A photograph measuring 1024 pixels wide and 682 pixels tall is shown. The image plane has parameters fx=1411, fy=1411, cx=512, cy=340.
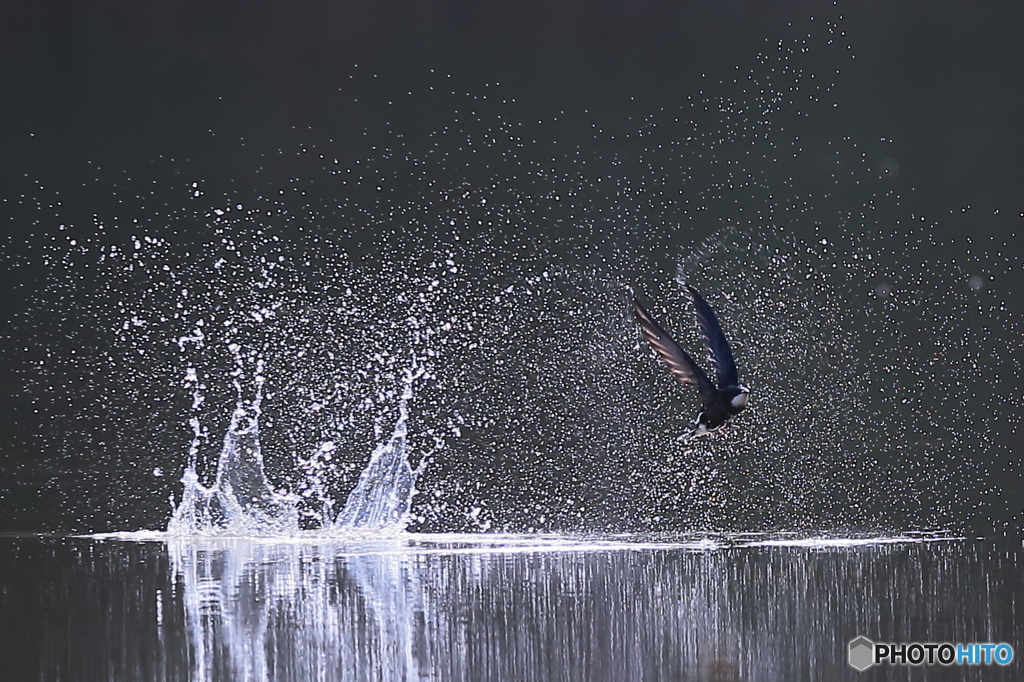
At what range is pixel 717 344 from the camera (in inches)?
197

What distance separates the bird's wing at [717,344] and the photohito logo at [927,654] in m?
1.48

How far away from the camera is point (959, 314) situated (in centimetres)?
812

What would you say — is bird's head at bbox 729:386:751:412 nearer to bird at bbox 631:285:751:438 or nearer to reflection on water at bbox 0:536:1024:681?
bird at bbox 631:285:751:438

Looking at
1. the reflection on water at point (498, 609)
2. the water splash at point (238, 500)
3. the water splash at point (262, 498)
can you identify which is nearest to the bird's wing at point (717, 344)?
the reflection on water at point (498, 609)

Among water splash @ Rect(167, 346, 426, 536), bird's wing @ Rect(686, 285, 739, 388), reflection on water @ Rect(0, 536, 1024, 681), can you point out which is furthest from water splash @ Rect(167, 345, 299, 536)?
bird's wing @ Rect(686, 285, 739, 388)

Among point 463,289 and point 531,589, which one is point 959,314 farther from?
point 531,589

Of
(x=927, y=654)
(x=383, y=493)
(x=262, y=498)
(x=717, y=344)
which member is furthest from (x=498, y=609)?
(x=262, y=498)

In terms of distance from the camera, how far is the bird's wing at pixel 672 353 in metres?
4.79

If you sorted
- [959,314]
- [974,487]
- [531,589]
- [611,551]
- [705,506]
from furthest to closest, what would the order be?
[959,314], [974,487], [705,506], [611,551], [531,589]

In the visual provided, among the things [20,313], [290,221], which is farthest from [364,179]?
[20,313]

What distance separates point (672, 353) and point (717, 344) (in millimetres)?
225

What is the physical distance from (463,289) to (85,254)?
2.42 m

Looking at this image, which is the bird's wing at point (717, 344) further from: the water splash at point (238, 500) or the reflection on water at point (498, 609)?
the water splash at point (238, 500)

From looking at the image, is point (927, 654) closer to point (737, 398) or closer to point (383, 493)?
point (737, 398)
